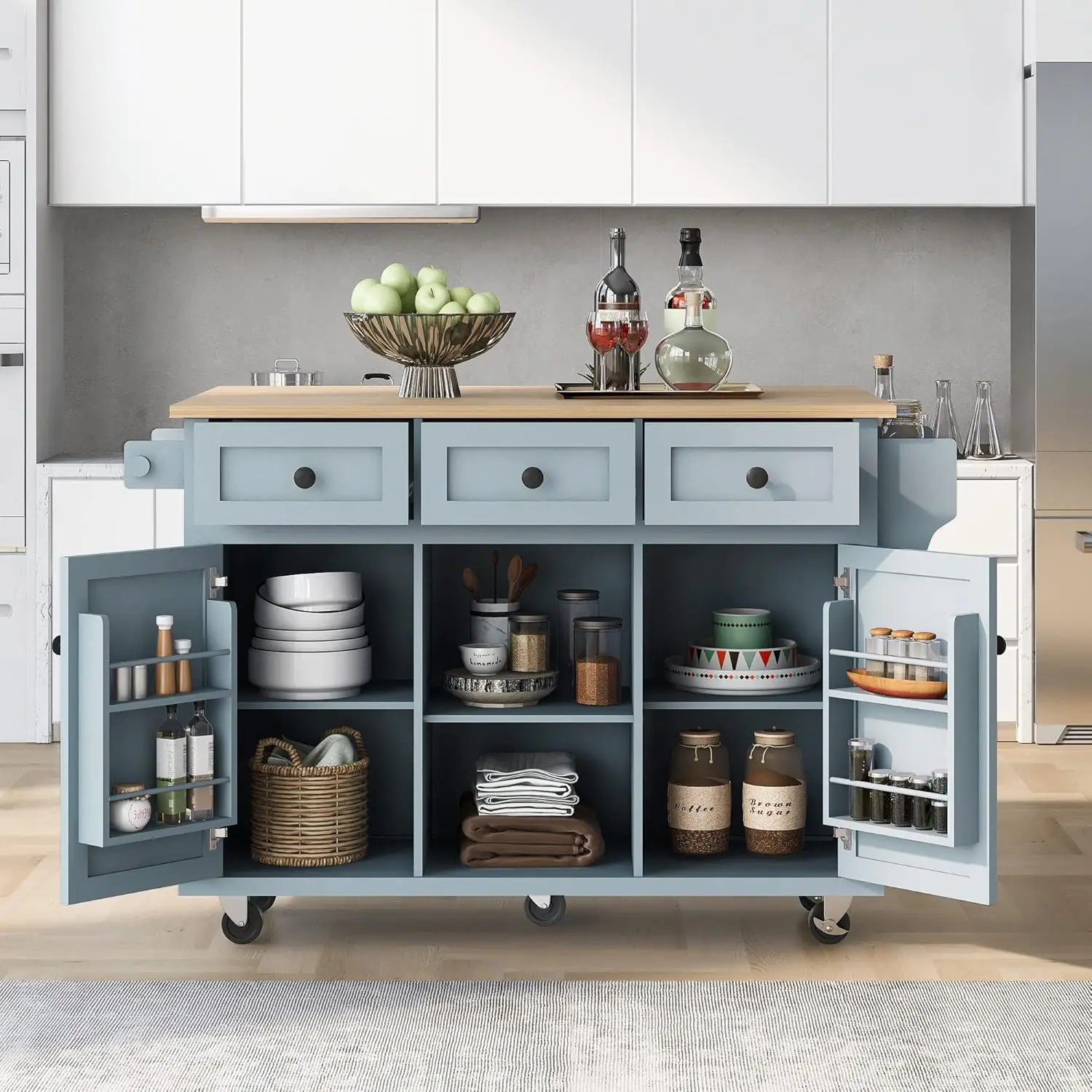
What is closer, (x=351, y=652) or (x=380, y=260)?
(x=351, y=652)

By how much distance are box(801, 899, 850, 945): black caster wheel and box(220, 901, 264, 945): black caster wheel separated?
1053 millimetres

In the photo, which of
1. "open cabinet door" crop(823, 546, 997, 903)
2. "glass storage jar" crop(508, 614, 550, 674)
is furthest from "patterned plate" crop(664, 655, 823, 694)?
"glass storage jar" crop(508, 614, 550, 674)

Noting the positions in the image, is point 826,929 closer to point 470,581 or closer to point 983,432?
point 470,581

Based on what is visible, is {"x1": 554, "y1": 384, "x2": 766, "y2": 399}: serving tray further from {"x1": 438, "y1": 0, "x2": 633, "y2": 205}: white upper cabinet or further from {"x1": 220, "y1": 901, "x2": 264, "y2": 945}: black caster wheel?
{"x1": 438, "y1": 0, "x2": 633, "y2": 205}: white upper cabinet

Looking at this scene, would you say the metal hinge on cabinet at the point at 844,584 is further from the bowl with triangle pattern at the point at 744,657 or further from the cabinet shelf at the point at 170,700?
the cabinet shelf at the point at 170,700

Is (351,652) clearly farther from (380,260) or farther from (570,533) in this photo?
(380,260)

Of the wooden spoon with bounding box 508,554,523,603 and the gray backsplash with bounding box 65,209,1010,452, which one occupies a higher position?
the gray backsplash with bounding box 65,209,1010,452

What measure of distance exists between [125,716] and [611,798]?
38.7 inches

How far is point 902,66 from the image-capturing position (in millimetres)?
4469

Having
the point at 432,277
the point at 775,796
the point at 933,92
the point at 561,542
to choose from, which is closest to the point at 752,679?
the point at 775,796

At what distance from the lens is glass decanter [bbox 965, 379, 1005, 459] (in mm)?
4703

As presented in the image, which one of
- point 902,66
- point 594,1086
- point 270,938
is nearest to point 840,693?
point 594,1086

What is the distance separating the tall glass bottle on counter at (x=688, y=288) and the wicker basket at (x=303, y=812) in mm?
1034

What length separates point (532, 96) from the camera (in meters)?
4.46
